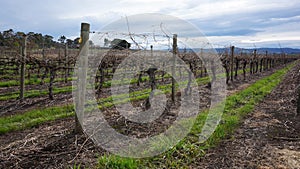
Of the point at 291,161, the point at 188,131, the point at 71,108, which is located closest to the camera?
the point at 291,161

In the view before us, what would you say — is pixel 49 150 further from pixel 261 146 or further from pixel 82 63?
pixel 261 146

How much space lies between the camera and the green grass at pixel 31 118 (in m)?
5.18

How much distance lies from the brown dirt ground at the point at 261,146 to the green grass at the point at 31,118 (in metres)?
3.46

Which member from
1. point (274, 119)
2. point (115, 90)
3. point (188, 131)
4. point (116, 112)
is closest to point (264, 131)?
point (274, 119)

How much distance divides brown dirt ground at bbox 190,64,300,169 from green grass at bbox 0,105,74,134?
3.46m

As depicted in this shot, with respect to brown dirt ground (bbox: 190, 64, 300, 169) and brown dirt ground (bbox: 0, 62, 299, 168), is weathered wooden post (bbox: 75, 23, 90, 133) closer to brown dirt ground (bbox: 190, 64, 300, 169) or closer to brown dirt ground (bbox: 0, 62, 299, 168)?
brown dirt ground (bbox: 0, 62, 299, 168)

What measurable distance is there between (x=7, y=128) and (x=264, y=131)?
→ 5.28 m

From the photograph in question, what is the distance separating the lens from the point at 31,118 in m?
5.93

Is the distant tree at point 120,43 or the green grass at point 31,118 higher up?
the distant tree at point 120,43

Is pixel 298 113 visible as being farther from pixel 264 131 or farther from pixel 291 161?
pixel 291 161

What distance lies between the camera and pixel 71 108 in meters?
6.88

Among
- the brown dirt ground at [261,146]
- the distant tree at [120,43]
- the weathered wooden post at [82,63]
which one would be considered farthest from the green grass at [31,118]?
the brown dirt ground at [261,146]

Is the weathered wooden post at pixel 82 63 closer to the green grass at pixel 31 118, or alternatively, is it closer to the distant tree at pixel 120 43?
the distant tree at pixel 120 43

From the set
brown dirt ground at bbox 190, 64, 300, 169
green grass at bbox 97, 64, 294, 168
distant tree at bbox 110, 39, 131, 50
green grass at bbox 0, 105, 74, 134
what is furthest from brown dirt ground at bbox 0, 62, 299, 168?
distant tree at bbox 110, 39, 131, 50
